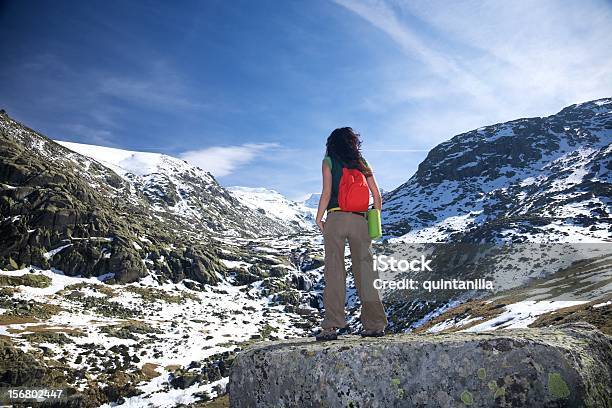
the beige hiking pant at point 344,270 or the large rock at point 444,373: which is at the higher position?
the beige hiking pant at point 344,270

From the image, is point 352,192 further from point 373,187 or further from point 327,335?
point 327,335

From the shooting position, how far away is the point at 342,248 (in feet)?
21.2

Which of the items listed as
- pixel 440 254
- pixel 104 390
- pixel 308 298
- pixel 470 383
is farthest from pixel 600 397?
pixel 308 298

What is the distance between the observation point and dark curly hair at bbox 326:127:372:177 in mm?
6523

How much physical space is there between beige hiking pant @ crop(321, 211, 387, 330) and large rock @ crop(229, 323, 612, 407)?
130 cm

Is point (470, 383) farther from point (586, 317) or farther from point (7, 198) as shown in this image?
point (7, 198)

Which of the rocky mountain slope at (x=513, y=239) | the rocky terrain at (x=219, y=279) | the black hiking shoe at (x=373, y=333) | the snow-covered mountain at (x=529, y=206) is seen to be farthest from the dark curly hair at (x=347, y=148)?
the snow-covered mountain at (x=529, y=206)

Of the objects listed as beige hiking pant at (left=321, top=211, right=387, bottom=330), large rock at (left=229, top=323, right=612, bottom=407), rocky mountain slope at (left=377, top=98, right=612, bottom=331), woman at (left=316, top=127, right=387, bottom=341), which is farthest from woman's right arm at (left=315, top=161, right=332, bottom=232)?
rocky mountain slope at (left=377, top=98, right=612, bottom=331)

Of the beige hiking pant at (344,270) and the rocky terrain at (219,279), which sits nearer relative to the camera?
the beige hiking pant at (344,270)

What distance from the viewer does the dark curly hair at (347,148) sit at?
6.52 m

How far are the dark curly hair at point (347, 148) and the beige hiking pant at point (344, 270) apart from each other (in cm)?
94

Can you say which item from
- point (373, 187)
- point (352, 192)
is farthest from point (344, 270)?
point (373, 187)

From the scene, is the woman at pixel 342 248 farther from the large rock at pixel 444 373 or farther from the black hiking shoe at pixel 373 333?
the large rock at pixel 444 373

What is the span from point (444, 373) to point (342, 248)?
272cm
